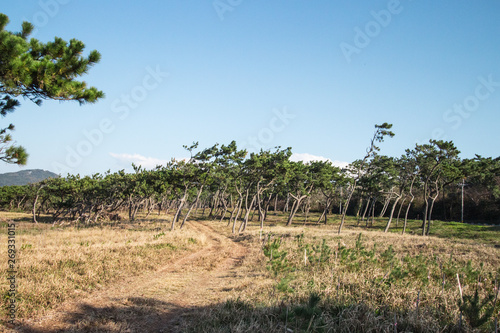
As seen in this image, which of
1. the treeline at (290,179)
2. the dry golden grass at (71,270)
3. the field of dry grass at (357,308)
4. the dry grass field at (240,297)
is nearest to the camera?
the field of dry grass at (357,308)

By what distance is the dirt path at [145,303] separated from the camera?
20.5ft

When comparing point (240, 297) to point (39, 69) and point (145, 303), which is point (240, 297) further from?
point (39, 69)

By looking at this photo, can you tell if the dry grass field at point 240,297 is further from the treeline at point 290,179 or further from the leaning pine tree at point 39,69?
the treeline at point 290,179

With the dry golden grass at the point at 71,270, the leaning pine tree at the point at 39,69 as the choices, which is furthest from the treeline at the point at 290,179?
the leaning pine tree at the point at 39,69

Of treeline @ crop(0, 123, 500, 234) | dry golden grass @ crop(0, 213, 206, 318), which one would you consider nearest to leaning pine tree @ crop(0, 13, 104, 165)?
dry golden grass @ crop(0, 213, 206, 318)

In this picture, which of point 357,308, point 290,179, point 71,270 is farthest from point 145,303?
point 290,179

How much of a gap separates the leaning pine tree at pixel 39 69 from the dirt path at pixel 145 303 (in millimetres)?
4115

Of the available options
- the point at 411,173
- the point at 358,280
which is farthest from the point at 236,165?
the point at 358,280

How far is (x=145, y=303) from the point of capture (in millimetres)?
7781

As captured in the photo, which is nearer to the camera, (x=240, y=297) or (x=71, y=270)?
(x=240, y=297)

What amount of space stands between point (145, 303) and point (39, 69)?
643cm

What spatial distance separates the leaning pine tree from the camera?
21.0 ft

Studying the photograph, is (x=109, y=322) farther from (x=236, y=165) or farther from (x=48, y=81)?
(x=236, y=165)

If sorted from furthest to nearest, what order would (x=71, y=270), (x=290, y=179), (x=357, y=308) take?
(x=290, y=179) < (x=71, y=270) < (x=357, y=308)
